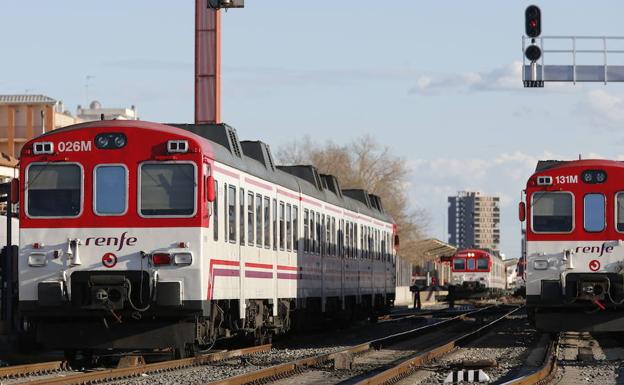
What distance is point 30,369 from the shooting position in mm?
17422

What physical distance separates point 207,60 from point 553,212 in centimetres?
1764

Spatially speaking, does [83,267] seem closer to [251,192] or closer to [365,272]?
[251,192]

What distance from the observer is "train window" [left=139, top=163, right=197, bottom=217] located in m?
17.6

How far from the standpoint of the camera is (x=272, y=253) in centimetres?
2316

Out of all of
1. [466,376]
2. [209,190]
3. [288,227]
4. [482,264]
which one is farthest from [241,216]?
[482,264]

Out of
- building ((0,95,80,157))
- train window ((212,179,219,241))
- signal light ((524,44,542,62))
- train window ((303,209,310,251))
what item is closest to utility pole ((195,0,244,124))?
signal light ((524,44,542,62))

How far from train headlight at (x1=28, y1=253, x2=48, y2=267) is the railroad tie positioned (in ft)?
17.4

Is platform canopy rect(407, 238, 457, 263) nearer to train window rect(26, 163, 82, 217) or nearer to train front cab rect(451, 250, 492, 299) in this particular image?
train front cab rect(451, 250, 492, 299)

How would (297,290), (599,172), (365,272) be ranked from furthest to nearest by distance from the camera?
(365,272) → (297,290) → (599,172)

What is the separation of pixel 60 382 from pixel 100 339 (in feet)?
8.43

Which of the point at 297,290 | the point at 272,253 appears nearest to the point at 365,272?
the point at 297,290

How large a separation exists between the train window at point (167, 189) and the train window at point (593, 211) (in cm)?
784

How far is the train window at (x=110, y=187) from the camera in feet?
58.1

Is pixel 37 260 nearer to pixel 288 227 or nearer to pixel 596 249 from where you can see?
pixel 288 227
